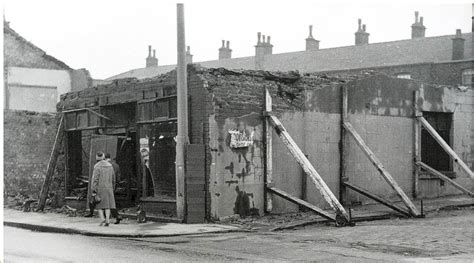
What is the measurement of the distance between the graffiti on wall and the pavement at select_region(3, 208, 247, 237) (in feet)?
6.73

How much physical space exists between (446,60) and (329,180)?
31332 mm

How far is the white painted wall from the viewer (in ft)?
110

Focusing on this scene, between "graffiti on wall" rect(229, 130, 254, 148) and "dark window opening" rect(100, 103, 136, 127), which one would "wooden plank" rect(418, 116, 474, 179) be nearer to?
"graffiti on wall" rect(229, 130, 254, 148)

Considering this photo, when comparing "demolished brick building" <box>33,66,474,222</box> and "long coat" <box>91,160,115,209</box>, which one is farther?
"demolished brick building" <box>33,66,474,222</box>

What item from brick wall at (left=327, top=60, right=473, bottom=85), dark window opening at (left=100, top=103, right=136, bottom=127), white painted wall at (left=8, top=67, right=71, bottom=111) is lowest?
dark window opening at (left=100, top=103, right=136, bottom=127)

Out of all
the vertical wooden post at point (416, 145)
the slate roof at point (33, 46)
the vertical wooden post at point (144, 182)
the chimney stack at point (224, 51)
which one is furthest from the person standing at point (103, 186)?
the chimney stack at point (224, 51)

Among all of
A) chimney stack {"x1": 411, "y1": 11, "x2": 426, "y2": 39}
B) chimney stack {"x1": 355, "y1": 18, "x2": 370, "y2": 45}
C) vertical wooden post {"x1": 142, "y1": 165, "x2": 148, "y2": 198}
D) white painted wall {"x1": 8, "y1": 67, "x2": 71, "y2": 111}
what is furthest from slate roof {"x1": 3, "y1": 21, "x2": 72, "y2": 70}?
chimney stack {"x1": 411, "y1": 11, "x2": 426, "y2": 39}

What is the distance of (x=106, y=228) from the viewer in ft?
43.8

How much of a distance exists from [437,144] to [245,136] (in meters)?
8.04

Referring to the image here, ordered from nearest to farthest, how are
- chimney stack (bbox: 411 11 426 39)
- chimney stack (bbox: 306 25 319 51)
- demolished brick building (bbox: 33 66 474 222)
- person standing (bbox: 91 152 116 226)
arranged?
person standing (bbox: 91 152 116 226)
demolished brick building (bbox: 33 66 474 222)
chimney stack (bbox: 411 11 426 39)
chimney stack (bbox: 306 25 319 51)

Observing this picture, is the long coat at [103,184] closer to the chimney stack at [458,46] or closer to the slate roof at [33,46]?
the slate roof at [33,46]

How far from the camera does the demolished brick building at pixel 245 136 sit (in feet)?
47.1

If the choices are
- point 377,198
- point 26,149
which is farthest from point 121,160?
point 377,198

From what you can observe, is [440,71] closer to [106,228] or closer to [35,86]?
[35,86]
